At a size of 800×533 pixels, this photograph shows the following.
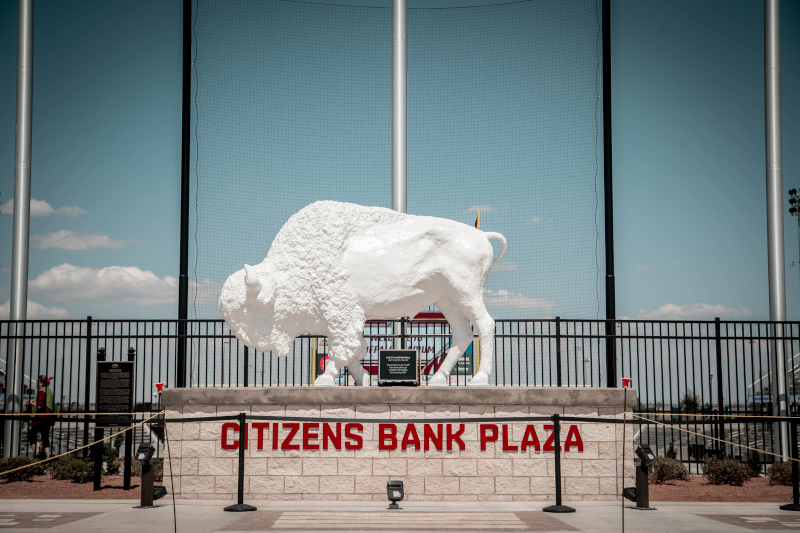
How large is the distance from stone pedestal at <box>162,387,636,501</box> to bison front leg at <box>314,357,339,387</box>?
46 cm

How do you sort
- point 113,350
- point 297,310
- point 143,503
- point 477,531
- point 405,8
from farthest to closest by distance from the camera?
point 405,8 < point 113,350 < point 297,310 < point 143,503 < point 477,531

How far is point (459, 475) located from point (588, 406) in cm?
158

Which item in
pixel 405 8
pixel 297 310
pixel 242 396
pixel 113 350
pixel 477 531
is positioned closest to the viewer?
pixel 477 531

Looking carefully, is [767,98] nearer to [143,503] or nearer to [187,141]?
[187,141]

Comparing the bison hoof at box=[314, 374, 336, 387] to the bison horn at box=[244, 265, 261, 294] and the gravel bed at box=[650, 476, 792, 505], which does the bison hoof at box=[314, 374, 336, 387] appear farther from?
the gravel bed at box=[650, 476, 792, 505]

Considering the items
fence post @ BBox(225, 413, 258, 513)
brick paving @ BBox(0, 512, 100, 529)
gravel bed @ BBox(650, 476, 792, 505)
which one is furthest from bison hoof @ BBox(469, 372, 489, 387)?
brick paving @ BBox(0, 512, 100, 529)

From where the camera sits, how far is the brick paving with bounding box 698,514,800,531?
19.8 ft

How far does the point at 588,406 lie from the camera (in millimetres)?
7543

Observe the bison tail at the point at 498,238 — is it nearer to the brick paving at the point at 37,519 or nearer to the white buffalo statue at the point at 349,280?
the white buffalo statue at the point at 349,280

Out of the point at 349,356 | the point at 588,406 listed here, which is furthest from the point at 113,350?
the point at 588,406

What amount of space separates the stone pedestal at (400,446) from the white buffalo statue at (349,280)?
71 cm

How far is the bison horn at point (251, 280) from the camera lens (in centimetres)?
757

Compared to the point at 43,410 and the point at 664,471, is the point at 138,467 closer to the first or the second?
the point at 43,410

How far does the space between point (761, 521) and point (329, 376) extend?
4.58m
